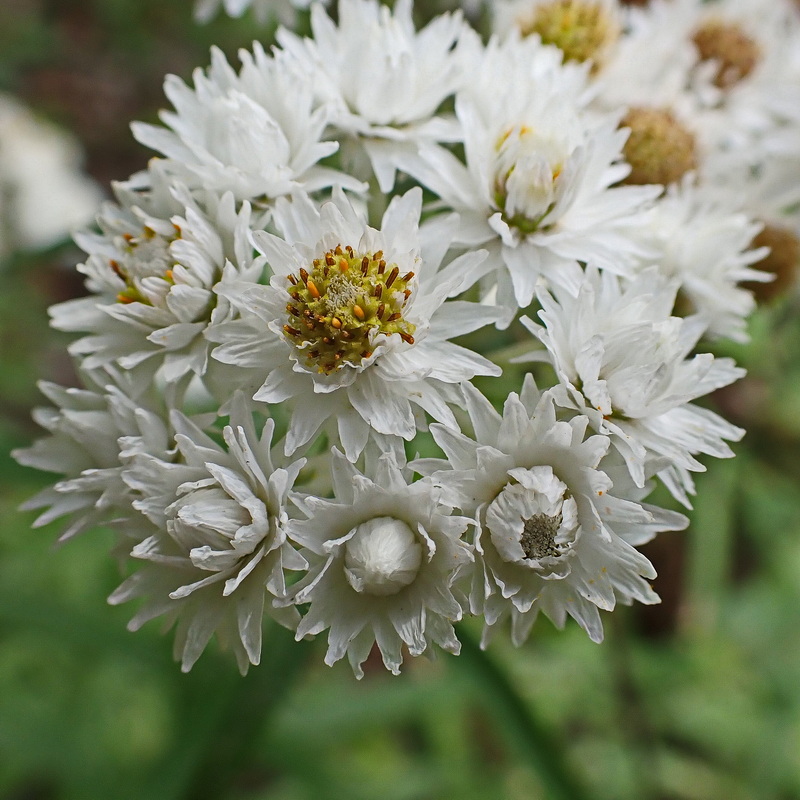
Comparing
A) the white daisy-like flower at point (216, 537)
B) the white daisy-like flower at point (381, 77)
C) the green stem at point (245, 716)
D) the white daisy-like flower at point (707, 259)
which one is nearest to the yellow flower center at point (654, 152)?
the white daisy-like flower at point (707, 259)

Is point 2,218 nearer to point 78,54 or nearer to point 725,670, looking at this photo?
point 78,54

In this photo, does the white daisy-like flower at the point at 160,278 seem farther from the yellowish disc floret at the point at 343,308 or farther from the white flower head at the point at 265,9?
the white flower head at the point at 265,9

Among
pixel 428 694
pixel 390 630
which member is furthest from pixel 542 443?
pixel 428 694

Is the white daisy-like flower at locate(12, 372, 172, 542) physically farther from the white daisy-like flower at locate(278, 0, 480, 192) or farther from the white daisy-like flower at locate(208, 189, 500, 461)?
the white daisy-like flower at locate(278, 0, 480, 192)

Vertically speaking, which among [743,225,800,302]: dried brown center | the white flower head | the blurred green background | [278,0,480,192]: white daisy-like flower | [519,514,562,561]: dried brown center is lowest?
the blurred green background

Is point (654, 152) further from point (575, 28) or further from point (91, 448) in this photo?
point (91, 448)

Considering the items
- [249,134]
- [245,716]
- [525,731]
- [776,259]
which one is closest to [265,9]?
[249,134]

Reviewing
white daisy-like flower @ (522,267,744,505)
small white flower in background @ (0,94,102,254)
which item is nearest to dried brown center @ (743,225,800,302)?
white daisy-like flower @ (522,267,744,505)
